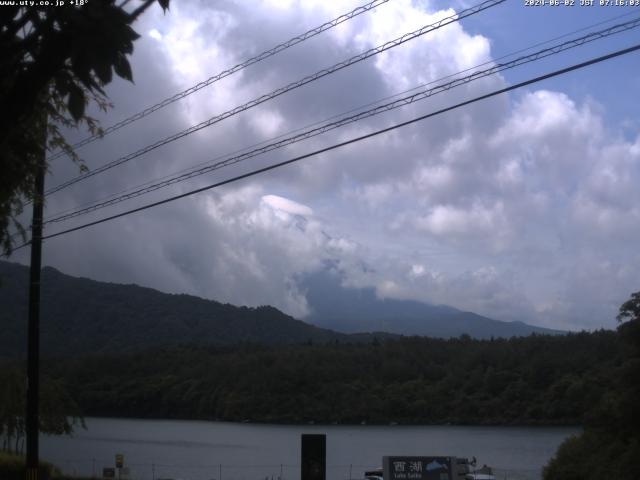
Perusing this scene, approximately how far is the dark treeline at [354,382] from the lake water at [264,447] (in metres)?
3.19

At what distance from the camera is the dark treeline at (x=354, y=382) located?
305ft

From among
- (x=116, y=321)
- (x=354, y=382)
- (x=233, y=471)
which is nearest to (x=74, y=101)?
(x=233, y=471)

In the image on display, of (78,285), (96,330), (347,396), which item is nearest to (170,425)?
(347,396)

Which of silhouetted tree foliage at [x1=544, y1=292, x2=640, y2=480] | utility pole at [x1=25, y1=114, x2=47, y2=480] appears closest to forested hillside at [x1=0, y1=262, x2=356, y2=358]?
silhouetted tree foliage at [x1=544, y1=292, x2=640, y2=480]

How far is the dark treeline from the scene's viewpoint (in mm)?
93062

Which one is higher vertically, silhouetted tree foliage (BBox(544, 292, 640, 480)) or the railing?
silhouetted tree foliage (BBox(544, 292, 640, 480))

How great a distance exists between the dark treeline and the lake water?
319cm

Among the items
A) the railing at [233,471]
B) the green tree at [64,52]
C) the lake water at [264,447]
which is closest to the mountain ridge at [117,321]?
the lake water at [264,447]

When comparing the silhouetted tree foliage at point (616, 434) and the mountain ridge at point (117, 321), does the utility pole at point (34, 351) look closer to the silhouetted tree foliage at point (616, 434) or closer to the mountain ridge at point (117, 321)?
the silhouetted tree foliage at point (616, 434)

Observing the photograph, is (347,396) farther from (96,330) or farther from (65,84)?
(65,84)

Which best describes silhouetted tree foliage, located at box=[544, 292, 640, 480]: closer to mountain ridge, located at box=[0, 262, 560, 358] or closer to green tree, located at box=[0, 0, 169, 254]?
green tree, located at box=[0, 0, 169, 254]

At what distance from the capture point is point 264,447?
276 feet

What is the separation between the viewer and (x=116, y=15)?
5.86 metres

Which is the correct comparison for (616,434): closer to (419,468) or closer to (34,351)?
(419,468)
